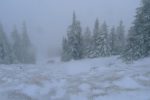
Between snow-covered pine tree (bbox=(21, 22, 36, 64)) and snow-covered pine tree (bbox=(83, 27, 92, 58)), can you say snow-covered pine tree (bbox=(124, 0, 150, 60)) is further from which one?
snow-covered pine tree (bbox=(21, 22, 36, 64))

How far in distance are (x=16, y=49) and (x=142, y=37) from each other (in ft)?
119

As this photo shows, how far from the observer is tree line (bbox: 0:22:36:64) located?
41812mm

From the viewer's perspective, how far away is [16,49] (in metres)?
49.7

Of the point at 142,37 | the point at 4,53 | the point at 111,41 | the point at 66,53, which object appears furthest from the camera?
the point at 4,53

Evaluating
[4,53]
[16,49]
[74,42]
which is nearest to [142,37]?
[74,42]

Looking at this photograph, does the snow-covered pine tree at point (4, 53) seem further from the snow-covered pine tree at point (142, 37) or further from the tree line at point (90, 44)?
the snow-covered pine tree at point (142, 37)

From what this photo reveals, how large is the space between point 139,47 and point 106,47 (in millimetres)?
16338

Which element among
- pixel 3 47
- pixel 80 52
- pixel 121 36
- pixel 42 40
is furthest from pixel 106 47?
pixel 42 40

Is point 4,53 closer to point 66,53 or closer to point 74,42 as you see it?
point 66,53

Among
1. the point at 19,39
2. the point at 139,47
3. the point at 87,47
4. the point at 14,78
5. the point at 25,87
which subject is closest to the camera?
the point at 25,87

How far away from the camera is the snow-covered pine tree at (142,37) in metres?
18.9

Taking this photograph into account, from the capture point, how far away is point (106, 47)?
1398 inches

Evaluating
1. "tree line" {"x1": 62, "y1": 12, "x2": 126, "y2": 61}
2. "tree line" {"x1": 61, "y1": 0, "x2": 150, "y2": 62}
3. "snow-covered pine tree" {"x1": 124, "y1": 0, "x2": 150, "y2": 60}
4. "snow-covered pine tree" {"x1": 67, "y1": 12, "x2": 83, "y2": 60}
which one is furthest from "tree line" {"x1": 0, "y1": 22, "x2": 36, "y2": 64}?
"snow-covered pine tree" {"x1": 124, "y1": 0, "x2": 150, "y2": 60}

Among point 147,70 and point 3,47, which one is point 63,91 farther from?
point 3,47
